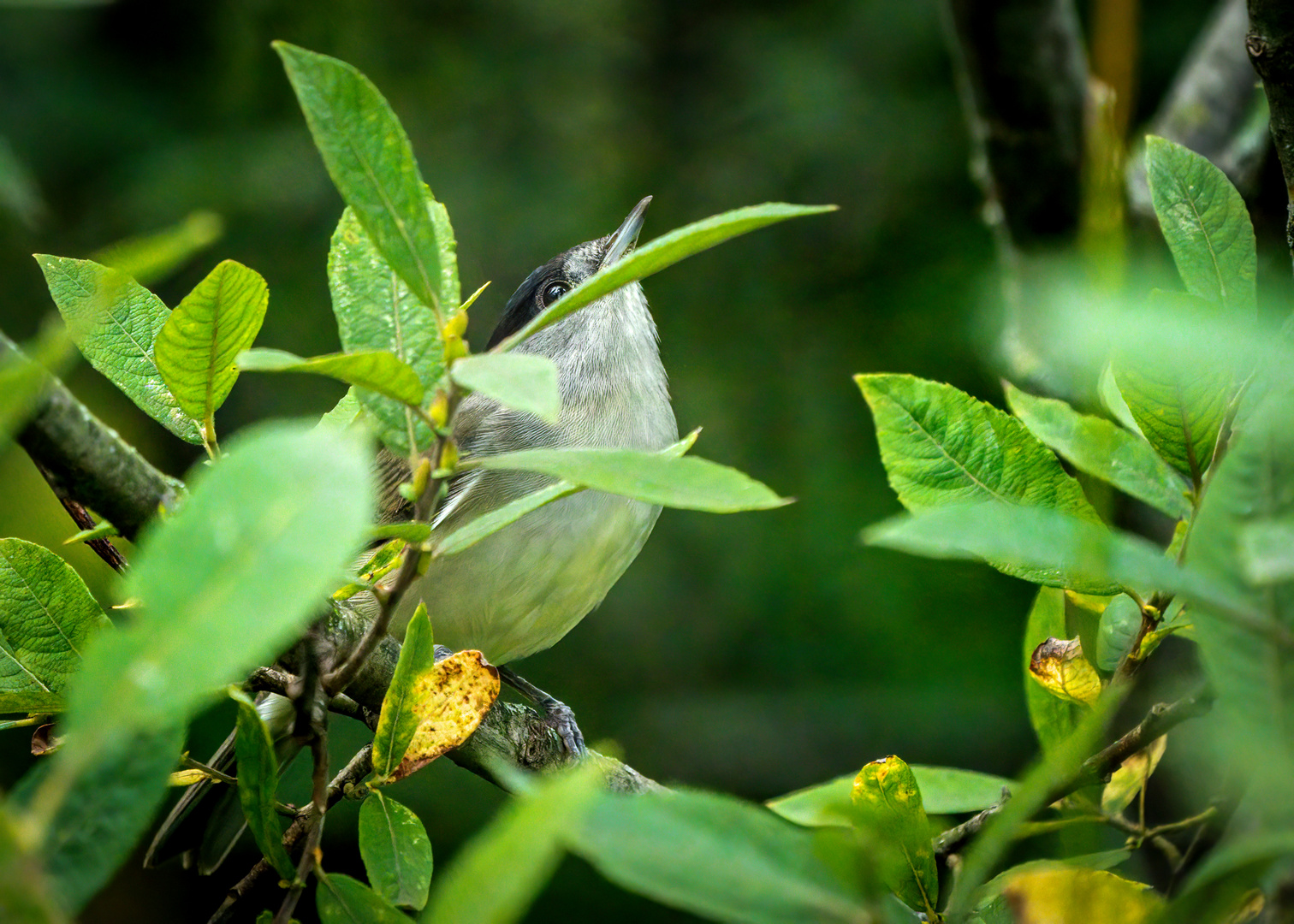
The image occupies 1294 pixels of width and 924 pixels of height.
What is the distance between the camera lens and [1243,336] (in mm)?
1027

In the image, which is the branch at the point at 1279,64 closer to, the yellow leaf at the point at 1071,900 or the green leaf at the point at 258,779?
the yellow leaf at the point at 1071,900

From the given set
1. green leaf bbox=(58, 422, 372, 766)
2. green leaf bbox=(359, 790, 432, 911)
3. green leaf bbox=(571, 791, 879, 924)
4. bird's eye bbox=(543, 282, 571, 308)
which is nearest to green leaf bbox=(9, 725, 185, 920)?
green leaf bbox=(58, 422, 372, 766)

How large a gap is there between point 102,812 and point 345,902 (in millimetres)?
449

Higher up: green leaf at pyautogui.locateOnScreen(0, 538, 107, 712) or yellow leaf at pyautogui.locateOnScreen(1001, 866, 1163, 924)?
green leaf at pyautogui.locateOnScreen(0, 538, 107, 712)

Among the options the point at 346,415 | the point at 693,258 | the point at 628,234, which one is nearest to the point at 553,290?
the point at 628,234

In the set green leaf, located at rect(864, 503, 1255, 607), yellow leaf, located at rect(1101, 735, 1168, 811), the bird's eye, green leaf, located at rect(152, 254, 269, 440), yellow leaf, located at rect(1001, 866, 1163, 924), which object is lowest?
yellow leaf, located at rect(1101, 735, 1168, 811)

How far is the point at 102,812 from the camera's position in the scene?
88 cm

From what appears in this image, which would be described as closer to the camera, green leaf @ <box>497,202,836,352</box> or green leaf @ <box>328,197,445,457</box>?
green leaf @ <box>497,202,836,352</box>

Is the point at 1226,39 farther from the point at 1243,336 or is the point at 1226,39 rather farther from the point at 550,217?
the point at 1243,336

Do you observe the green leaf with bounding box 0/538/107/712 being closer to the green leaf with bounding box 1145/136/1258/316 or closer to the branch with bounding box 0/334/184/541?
the branch with bounding box 0/334/184/541

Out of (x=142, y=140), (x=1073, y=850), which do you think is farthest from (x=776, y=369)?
(x=1073, y=850)

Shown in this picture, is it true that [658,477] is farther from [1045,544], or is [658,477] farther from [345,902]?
[345,902]

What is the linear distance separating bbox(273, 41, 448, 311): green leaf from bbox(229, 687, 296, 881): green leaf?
53 centimetres

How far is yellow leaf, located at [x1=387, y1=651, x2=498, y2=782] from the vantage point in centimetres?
145
